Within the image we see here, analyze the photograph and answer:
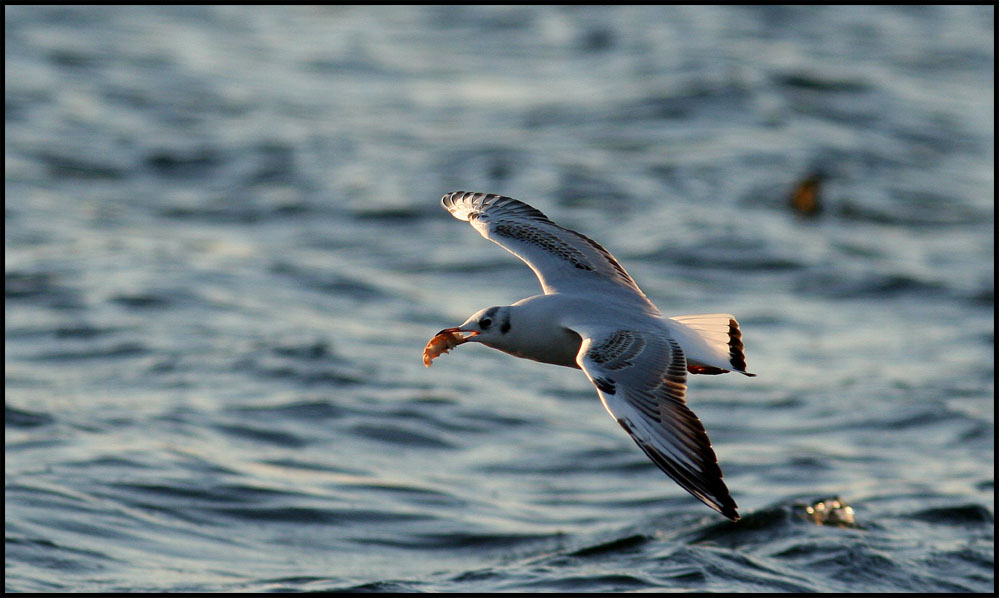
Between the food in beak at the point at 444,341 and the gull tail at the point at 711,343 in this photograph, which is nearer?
the gull tail at the point at 711,343

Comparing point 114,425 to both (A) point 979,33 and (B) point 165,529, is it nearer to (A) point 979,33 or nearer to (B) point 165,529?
(B) point 165,529

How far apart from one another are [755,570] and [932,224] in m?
9.18

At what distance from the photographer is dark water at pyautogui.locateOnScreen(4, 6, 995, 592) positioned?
362 inches

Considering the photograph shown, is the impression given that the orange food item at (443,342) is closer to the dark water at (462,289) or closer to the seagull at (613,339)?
the seagull at (613,339)

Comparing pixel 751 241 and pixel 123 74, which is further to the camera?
pixel 123 74

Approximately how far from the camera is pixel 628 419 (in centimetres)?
553

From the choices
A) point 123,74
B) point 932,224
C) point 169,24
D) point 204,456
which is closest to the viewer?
point 204,456

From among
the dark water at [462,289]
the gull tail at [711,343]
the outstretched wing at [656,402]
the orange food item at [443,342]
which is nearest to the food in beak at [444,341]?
the orange food item at [443,342]

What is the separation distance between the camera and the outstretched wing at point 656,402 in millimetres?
5246

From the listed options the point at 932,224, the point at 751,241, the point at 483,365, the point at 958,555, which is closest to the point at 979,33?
the point at 932,224

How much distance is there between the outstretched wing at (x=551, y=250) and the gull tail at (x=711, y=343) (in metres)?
0.38

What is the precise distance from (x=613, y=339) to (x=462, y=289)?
8252mm

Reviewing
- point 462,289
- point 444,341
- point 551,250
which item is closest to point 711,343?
point 444,341

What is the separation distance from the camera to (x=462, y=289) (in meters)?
14.2
